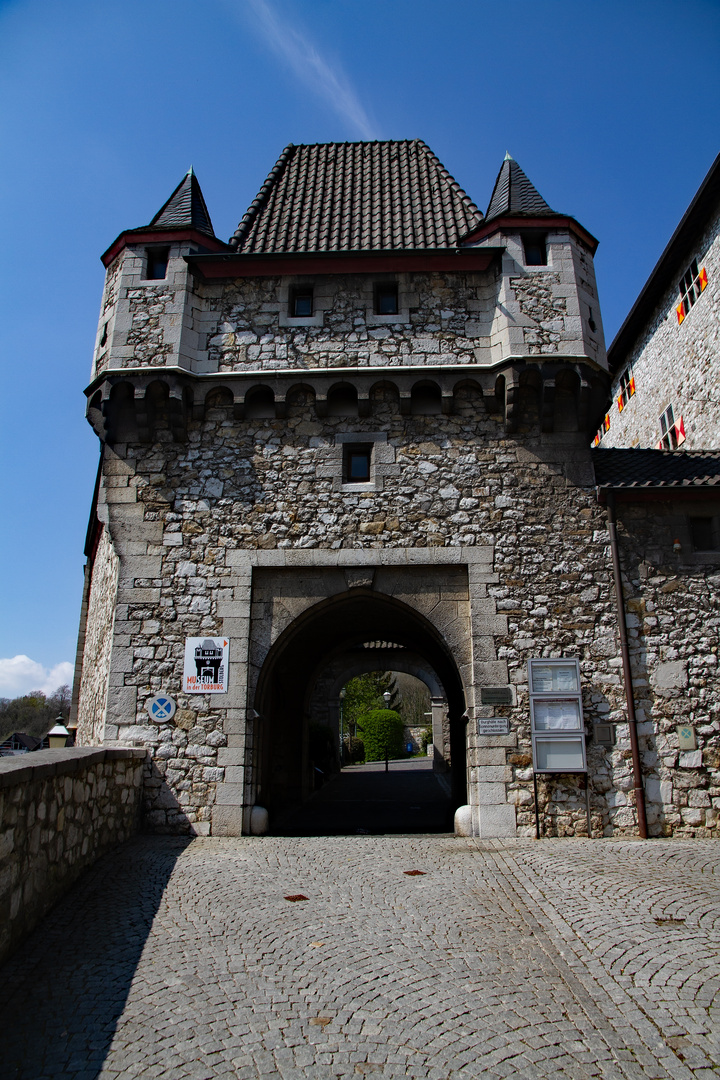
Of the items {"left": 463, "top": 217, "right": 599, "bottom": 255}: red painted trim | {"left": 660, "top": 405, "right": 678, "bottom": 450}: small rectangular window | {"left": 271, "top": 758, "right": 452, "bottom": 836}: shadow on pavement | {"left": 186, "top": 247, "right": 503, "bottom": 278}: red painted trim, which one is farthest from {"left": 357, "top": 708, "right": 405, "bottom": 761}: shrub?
{"left": 463, "top": 217, "right": 599, "bottom": 255}: red painted trim

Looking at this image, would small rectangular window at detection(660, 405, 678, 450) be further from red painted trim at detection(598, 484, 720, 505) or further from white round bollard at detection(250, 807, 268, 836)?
white round bollard at detection(250, 807, 268, 836)

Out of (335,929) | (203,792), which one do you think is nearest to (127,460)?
(203,792)

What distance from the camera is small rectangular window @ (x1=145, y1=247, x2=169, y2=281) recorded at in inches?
409

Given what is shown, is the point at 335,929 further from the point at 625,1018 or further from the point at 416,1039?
the point at 625,1018

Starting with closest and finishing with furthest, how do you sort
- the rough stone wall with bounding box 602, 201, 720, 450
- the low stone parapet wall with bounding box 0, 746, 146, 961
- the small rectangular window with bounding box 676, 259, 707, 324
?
the low stone parapet wall with bounding box 0, 746, 146, 961
the rough stone wall with bounding box 602, 201, 720, 450
the small rectangular window with bounding box 676, 259, 707, 324

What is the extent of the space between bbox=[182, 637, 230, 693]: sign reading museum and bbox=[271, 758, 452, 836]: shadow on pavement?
7.81ft

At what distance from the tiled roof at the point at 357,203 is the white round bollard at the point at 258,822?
24.9 feet

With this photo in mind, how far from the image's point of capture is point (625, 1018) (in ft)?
12.1

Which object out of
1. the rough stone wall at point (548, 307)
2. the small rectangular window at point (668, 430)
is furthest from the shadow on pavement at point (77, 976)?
the small rectangular window at point (668, 430)

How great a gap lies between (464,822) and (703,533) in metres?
4.79

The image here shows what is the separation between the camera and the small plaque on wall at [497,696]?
855 cm

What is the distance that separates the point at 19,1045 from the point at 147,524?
656cm

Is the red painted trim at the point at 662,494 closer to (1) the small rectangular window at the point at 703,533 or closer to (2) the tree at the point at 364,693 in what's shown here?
(1) the small rectangular window at the point at 703,533

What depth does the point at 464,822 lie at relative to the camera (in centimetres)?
839
